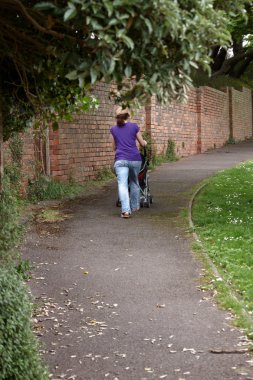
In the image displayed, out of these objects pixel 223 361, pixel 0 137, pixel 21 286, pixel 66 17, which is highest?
pixel 66 17

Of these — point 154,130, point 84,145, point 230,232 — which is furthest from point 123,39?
point 154,130

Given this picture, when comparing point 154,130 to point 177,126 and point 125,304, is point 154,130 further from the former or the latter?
point 125,304

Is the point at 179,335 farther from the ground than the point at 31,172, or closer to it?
closer to it

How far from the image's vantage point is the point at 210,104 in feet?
78.4

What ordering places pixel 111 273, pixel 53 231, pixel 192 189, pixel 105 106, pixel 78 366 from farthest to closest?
pixel 105 106
pixel 192 189
pixel 53 231
pixel 111 273
pixel 78 366

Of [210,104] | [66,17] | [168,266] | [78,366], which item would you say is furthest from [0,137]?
[210,104]

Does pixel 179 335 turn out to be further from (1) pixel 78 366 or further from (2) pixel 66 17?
(2) pixel 66 17

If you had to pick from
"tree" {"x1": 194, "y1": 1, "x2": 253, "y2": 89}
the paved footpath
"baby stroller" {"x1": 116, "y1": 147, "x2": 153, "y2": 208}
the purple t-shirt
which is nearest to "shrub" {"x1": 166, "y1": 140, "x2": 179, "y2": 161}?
"tree" {"x1": 194, "y1": 1, "x2": 253, "y2": 89}

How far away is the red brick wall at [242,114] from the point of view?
28.6m

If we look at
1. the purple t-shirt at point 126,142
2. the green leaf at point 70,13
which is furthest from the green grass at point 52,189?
the green leaf at point 70,13

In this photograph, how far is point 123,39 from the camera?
2.54 m

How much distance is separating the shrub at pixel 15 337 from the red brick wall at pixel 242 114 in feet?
83.5

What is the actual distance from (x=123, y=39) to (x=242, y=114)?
28819mm

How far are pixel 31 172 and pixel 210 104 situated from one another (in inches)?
578
